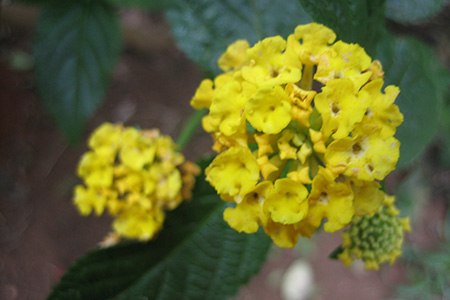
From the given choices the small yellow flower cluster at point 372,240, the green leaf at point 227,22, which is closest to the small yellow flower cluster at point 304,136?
the small yellow flower cluster at point 372,240

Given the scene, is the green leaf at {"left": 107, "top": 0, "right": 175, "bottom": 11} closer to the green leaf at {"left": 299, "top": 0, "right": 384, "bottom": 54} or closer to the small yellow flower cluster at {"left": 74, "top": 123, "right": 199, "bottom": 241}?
the small yellow flower cluster at {"left": 74, "top": 123, "right": 199, "bottom": 241}

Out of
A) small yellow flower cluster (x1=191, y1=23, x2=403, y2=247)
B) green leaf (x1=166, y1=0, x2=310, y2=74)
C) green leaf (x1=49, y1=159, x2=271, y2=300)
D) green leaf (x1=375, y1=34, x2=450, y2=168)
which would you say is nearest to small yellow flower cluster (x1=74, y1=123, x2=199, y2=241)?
green leaf (x1=49, y1=159, x2=271, y2=300)

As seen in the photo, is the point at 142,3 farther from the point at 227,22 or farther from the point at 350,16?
the point at 350,16

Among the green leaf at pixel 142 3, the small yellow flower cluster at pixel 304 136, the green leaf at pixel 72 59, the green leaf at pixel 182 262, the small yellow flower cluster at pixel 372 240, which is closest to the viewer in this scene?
the small yellow flower cluster at pixel 304 136

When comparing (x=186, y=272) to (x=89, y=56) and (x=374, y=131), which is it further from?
(x=89, y=56)

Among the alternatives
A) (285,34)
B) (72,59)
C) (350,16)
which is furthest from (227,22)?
(72,59)

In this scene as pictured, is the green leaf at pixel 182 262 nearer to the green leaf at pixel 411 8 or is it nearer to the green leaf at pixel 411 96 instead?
the green leaf at pixel 411 96
